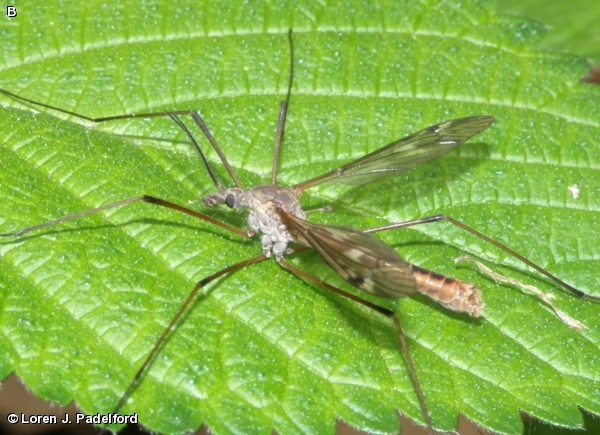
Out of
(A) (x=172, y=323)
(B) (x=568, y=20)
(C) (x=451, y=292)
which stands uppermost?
(B) (x=568, y=20)

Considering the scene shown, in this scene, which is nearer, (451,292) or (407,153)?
(451,292)

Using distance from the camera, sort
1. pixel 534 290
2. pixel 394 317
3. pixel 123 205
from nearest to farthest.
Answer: pixel 394 317 < pixel 123 205 < pixel 534 290

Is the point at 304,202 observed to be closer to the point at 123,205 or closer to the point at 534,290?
the point at 123,205

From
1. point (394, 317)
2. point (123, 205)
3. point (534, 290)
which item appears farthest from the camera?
point (534, 290)

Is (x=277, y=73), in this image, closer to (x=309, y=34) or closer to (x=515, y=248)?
(x=309, y=34)

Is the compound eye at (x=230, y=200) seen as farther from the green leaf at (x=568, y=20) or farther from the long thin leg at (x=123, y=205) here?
the green leaf at (x=568, y=20)

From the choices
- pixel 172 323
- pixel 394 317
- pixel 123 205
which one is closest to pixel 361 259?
pixel 394 317

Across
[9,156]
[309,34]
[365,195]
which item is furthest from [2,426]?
[309,34]
